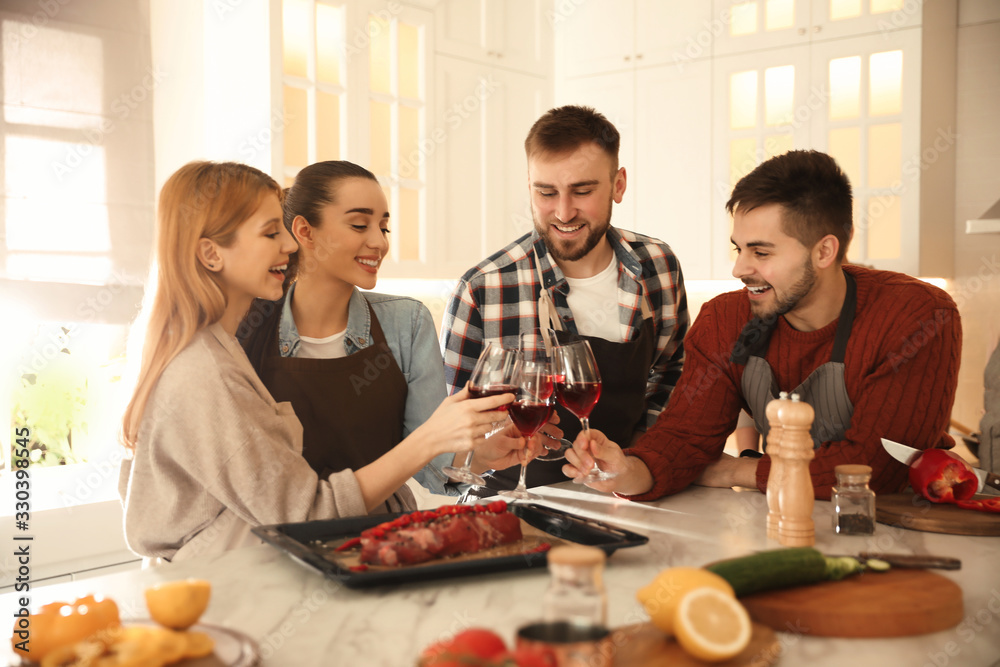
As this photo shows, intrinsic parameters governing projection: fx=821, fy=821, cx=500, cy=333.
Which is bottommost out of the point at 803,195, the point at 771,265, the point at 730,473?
the point at 730,473

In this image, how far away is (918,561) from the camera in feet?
3.57

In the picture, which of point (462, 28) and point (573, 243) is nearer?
point (573, 243)

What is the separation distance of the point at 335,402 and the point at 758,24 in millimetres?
3323

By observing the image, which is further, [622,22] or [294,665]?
[622,22]

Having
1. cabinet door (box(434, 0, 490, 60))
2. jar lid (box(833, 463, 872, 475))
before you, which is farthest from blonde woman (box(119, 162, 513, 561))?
cabinet door (box(434, 0, 490, 60))

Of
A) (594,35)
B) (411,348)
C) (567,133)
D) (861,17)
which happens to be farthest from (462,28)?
(411,348)

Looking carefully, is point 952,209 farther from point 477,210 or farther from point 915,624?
point 915,624

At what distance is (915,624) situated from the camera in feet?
3.04

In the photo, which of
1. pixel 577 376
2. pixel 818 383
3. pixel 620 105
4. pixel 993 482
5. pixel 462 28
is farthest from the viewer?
pixel 620 105

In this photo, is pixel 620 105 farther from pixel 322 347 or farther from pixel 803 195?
pixel 322 347

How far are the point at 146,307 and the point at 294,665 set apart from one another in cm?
98

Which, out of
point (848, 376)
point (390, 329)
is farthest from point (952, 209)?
point (390, 329)

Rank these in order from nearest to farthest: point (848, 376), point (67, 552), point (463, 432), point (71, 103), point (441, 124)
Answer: point (463, 432), point (848, 376), point (67, 552), point (71, 103), point (441, 124)

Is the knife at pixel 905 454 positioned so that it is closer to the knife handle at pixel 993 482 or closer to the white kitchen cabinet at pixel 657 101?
the knife handle at pixel 993 482
